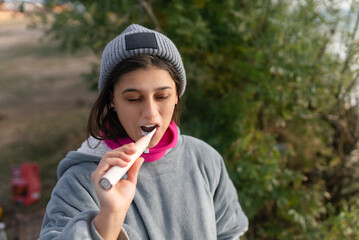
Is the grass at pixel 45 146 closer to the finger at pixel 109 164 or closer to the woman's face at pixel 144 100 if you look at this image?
the woman's face at pixel 144 100

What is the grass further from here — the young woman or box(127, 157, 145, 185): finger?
box(127, 157, 145, 185): finger

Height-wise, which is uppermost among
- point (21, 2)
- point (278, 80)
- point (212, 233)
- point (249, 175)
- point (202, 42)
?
point (21, 2)

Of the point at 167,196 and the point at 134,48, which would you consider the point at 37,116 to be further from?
the point at 134,48

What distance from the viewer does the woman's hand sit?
3.32 feet

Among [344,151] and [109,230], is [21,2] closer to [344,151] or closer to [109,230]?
[109,230]

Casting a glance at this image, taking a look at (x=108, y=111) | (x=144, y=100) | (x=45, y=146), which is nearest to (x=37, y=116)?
(x=45, y=146)

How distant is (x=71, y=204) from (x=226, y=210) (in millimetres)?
712

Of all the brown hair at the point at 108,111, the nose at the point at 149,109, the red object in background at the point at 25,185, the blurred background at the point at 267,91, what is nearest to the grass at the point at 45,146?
the red object in background at the point at 25,185

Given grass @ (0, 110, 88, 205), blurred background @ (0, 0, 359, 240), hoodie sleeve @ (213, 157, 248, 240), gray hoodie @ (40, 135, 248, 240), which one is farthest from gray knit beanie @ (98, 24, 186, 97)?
grass @ (0, 110, 88, 205)

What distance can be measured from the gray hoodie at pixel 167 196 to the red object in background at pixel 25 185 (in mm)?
3186

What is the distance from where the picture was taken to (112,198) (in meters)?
1.02

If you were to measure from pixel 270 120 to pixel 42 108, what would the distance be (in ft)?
17.5

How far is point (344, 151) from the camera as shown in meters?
3.54

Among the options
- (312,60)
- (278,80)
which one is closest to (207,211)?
(278,80)
